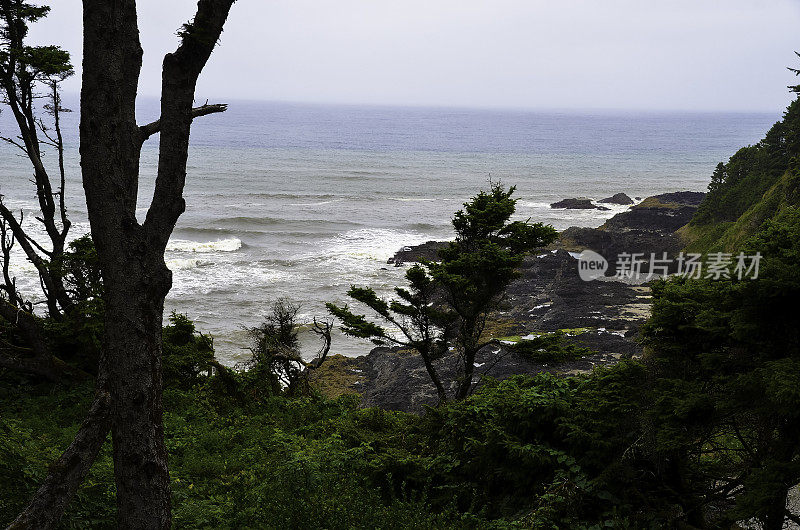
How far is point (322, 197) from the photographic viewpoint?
5284 cm

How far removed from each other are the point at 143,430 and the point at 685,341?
4.59 metres

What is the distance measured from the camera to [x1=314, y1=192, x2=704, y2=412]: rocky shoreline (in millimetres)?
16594

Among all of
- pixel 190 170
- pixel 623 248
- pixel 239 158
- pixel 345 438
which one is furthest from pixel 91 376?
pixel 239 158

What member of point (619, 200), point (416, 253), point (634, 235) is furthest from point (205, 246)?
point (619, 200)

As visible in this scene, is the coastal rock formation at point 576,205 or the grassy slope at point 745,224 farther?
the coastal rock formation at point 576,205

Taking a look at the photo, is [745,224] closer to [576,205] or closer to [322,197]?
[576,205]

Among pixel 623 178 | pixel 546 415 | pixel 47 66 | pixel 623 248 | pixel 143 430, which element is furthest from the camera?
pixel 623 178

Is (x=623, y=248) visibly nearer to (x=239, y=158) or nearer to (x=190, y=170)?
(x=190, y=170)

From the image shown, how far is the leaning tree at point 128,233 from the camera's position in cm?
367

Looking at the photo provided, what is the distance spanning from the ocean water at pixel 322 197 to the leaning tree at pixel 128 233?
591 inches

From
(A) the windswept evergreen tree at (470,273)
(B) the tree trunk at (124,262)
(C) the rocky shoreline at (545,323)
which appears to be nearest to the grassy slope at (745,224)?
(C) the rocky shoreline at (545,323)

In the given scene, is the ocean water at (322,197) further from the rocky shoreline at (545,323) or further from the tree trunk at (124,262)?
the tree trunk at (124,262)

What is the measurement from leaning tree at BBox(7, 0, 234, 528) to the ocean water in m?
15.0

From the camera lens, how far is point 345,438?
8.64 metres
